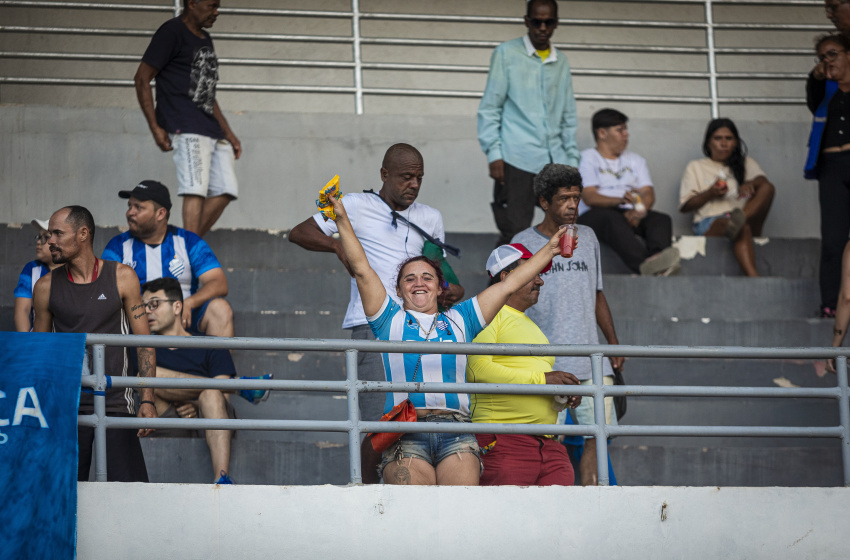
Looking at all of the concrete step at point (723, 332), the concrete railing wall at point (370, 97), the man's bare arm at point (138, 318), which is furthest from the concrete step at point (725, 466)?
the concrete railing wall at point (370, 97)

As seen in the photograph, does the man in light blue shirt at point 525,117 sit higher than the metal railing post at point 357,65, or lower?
lower

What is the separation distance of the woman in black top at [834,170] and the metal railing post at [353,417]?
13.5ft

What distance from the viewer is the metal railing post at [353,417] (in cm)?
485

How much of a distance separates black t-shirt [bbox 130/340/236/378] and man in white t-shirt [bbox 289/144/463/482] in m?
0.84

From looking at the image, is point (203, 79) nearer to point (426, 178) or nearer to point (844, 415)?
point (426, 178)

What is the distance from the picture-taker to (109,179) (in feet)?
32.4

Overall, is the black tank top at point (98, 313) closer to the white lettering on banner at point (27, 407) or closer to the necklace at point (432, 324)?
the white lettering on banner at point (27, 407)

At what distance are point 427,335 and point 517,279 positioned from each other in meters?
0.46

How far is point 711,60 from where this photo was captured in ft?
35.6

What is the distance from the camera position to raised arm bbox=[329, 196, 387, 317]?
5004 mm

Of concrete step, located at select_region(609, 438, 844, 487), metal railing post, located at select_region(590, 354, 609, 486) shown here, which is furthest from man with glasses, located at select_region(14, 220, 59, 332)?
concrete step, located at select_region(609, 438, 844, 487)

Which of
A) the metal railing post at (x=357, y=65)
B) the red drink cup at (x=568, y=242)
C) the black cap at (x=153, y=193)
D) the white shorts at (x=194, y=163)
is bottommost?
the red drink cup at (x=568, y=242)

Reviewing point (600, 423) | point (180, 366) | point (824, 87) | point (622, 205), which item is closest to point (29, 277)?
point (180, 366)

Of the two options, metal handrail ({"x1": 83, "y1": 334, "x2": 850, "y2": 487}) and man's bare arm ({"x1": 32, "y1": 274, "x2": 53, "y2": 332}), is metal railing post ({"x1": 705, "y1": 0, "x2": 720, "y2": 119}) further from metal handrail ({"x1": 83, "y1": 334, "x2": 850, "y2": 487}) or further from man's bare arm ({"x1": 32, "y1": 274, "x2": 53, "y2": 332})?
man's bare arm ({"x1": 32, "y1": 274, "x2": 53, "y2": 332})
